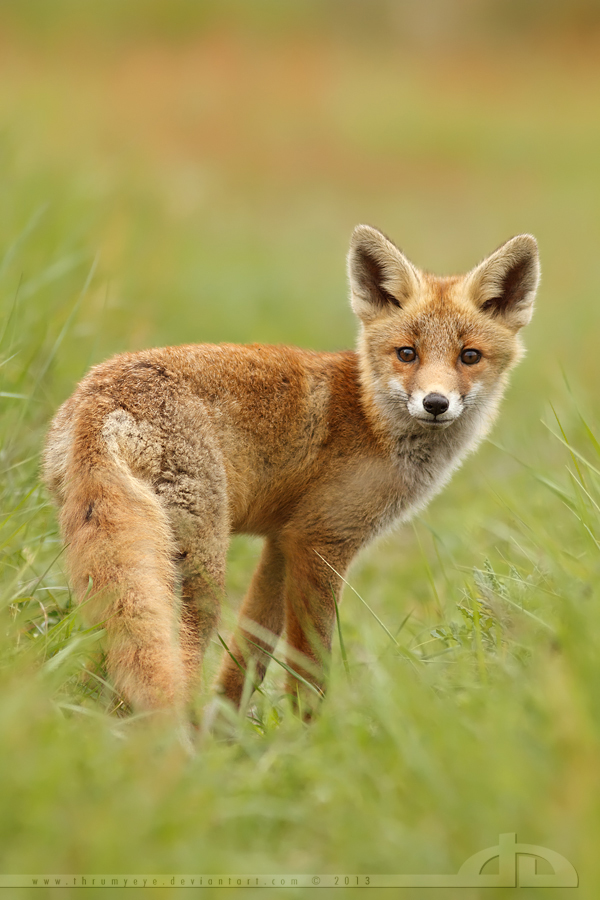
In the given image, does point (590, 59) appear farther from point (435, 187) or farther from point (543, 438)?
point (543, 438)

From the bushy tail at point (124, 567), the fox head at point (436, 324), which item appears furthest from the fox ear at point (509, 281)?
the bushy tail at point (124, 567)

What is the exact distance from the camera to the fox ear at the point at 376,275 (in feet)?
16.2

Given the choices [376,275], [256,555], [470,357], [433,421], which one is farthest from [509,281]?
[256,555]

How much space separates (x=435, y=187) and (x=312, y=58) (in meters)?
6.85

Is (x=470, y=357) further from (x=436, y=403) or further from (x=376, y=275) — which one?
(x=376, y=275)

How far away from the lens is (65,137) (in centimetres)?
1062

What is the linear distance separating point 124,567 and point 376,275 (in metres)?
2.79

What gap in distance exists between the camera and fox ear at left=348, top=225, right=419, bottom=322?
16.2 ft

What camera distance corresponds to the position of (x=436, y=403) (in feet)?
13.9

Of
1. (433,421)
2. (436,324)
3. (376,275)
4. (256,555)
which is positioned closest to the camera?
(433,421)

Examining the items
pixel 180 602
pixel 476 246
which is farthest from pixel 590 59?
pixel 180 602

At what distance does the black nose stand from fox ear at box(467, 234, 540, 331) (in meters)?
0.97

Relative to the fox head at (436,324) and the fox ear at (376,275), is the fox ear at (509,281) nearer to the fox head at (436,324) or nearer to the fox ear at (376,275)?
the fox head at (436,324)

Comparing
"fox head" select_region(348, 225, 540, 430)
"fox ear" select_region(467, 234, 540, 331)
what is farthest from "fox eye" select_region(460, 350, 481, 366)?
"fox ear" select_region(467, 234, 540, 331)
